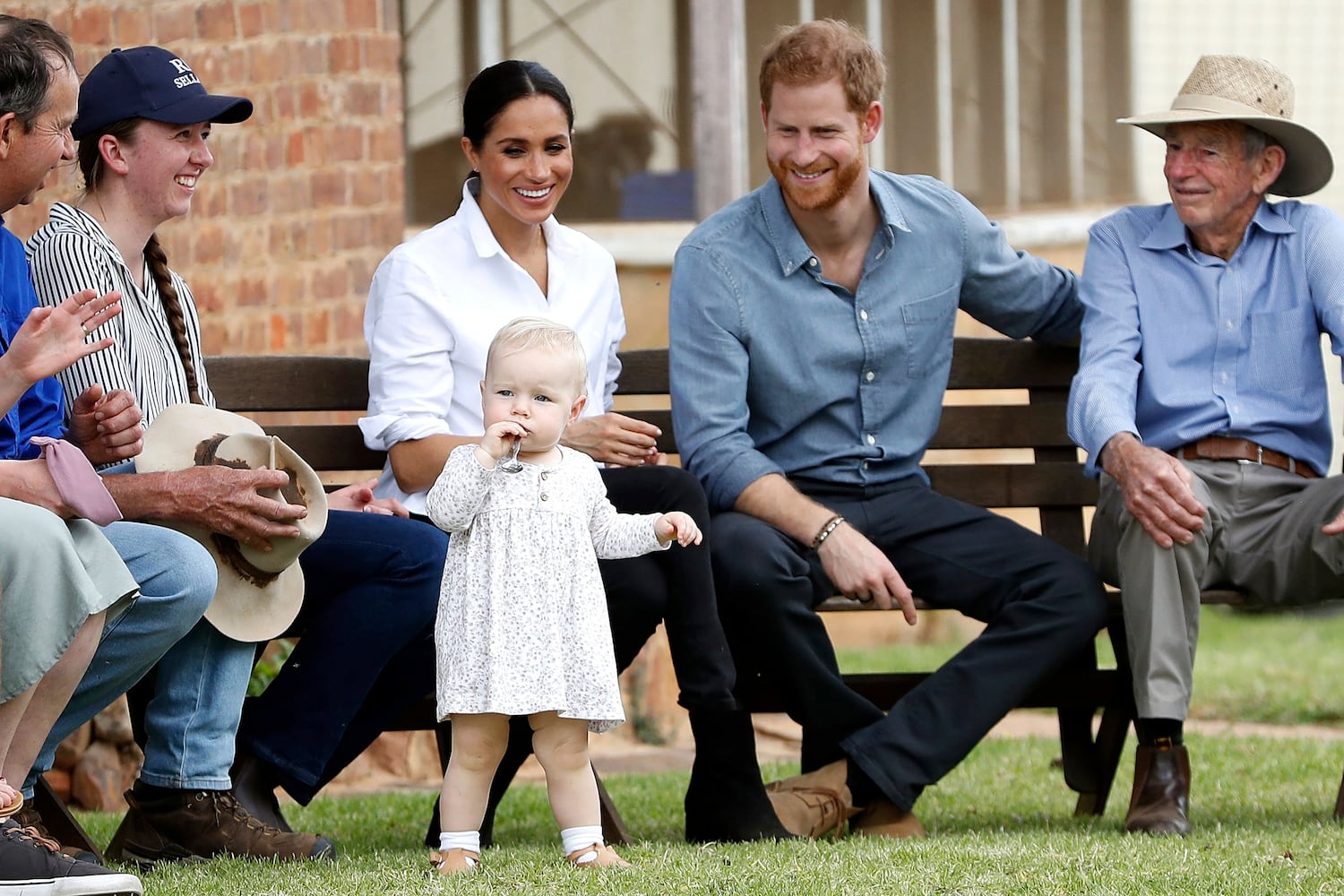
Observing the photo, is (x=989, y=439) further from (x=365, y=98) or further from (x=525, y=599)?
(x=365, y=98)

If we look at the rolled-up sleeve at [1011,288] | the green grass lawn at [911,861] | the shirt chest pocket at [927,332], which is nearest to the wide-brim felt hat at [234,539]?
the green grass lawn at [911,861]

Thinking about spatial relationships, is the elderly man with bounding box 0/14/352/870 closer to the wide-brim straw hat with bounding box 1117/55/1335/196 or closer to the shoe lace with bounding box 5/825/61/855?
the shoe lace with bounding box 5/825/61/855

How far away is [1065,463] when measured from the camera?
15.8 ft

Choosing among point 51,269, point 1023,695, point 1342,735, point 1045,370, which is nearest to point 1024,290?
point 1045,370

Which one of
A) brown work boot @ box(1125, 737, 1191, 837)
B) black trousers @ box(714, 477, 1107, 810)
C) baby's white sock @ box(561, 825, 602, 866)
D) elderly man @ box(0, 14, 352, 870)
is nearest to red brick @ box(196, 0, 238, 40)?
elderly man @ box(0, 14, 352, 870)

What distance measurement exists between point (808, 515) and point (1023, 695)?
615mm

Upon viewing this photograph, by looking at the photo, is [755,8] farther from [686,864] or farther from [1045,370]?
[686,864]

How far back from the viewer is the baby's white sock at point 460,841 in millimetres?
3467

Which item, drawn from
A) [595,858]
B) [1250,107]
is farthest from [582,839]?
[1250,107]

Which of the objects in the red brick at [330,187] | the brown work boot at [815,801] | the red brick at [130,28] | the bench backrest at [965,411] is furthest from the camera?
the red brick at [330,187]

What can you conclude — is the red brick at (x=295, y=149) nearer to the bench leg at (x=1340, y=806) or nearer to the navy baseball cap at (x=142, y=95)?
the navy baseball cap at (x=142, y=95)

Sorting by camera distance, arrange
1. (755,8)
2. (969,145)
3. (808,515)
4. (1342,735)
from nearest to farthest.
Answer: (808,515)
(1342,735)
(755,8)
(969,145)

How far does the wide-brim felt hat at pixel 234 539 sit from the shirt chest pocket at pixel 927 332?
1456 millimetres

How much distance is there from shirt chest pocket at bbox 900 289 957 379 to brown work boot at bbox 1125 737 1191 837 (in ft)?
3.34
